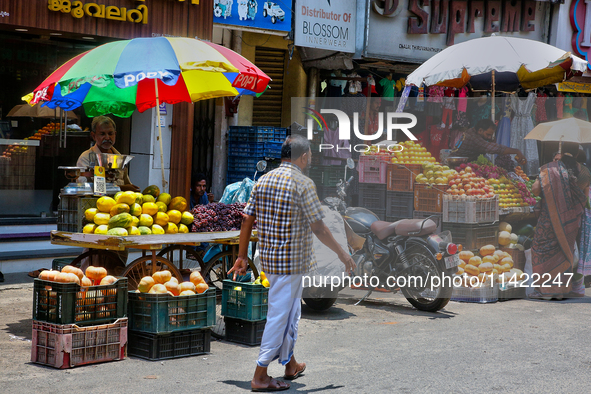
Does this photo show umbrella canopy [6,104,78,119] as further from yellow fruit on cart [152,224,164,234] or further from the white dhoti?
the white dhoti

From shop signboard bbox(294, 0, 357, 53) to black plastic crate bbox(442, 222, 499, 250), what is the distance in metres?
6.31

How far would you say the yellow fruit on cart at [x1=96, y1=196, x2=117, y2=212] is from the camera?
6684 millimetres

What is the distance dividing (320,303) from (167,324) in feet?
9.04

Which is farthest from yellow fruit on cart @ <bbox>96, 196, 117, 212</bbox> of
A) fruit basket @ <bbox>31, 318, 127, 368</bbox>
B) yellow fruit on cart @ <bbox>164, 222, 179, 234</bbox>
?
fruit basket @ <bbox>31, 318, 127, 368</bbox>

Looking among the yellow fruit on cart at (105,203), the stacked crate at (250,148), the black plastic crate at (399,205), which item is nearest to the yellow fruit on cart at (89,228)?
the yellow fruit on cart at (105,203)

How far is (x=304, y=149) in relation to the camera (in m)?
5.37

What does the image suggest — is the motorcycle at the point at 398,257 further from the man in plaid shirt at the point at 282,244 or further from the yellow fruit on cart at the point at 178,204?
the man in plaid shirt at the point at 282,244

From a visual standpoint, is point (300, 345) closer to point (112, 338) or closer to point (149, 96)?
point (112, 338)

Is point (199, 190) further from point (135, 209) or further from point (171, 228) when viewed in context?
point (135, 209)

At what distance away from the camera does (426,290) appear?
839 centimetres

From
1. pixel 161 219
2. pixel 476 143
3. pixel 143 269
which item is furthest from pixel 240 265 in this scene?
pixel 476 143

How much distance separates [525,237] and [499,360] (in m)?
3.67

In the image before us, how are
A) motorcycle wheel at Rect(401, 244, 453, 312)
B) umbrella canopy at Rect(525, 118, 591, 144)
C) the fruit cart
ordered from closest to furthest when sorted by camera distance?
1. the fruit cart
2. motorcycle wheel at Rect(401, 244, 453, 312)
3. umbrella canopy at Rect(525, 118, 591, 144)

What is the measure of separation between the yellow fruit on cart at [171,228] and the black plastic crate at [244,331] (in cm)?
106
